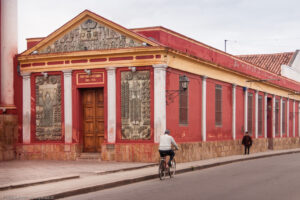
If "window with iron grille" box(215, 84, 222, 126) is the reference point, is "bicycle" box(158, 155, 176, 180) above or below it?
below

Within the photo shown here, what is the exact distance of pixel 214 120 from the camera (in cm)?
2512

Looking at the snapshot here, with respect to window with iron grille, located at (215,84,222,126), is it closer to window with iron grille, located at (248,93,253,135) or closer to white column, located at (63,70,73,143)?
window with iron grille, located at (248,93,253,135)

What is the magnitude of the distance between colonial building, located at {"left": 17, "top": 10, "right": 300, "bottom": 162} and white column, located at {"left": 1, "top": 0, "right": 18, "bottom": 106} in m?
0.49

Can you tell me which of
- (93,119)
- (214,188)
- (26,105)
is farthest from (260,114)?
(214,188)

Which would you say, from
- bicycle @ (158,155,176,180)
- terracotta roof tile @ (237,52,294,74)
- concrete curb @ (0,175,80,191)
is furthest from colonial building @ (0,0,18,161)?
terracotta roof tile @ (237,52,294,74)

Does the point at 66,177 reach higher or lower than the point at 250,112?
lower

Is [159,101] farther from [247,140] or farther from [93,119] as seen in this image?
[247,140]

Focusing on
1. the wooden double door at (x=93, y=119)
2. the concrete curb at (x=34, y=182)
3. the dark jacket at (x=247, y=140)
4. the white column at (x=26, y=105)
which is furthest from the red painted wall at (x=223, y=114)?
the concrete curb at (x=34, y=182)

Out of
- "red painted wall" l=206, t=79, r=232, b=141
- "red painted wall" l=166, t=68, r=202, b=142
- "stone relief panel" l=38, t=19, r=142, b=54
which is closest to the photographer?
"stone relief panel" l=38, t=19, r=142, b=54

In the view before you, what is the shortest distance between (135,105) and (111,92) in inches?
44.1

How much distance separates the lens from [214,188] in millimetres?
12617

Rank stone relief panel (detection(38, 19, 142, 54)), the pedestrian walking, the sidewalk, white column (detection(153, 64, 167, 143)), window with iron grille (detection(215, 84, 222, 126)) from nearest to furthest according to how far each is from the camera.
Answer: the sidewalk < white column (detection(153, 64, 167, 143)) < stone relief panel (detection(38, 19, 142, 54)) < window with iron grille (detection(215, 84, 222, 126)) < the pedestrian walking

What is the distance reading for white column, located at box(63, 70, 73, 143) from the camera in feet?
68.5

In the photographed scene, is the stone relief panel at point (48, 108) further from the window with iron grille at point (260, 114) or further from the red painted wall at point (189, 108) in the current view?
the window with iron grille at point (260, 114)
